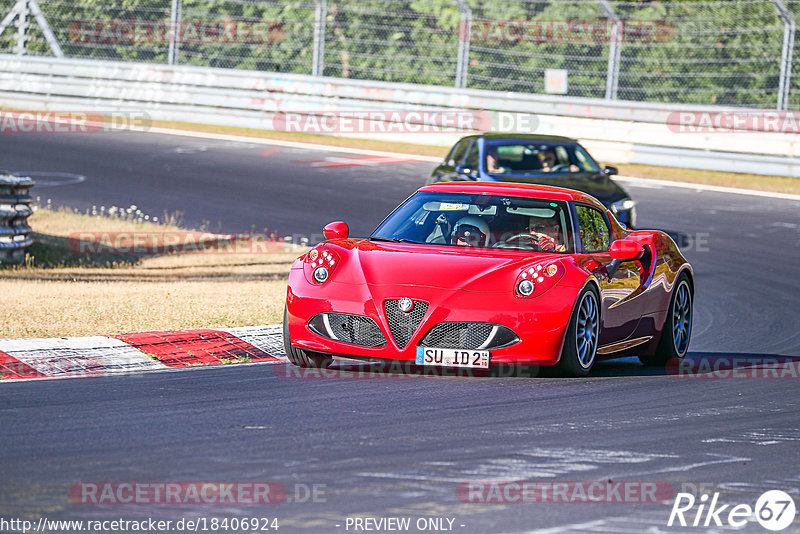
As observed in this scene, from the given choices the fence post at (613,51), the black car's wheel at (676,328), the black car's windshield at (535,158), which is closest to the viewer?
the black car's wheel at (676,328)

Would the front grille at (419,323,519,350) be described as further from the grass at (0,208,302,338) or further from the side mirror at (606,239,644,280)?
the grass at (0,208,302,338)

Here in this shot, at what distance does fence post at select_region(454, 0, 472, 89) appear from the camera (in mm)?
25422

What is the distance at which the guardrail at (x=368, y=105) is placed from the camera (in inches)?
930

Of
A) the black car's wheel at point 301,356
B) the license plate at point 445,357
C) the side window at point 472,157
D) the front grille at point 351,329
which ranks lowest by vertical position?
the black car's wheel at point 301,356

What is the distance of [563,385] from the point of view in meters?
8.32

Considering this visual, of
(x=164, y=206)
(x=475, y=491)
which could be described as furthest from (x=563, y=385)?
(x=164, y=206)

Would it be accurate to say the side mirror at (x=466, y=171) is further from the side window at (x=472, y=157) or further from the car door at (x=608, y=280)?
the car door at (x=608, y=280)

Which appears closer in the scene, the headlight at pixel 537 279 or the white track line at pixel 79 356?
the headlight at pixel 537 279

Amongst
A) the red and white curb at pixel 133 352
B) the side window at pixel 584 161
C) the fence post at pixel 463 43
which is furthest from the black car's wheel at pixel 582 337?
the fence post at pixel 463 43

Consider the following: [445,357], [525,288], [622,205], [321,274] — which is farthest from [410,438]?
[622,205]

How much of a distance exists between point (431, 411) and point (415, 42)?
64.4ft

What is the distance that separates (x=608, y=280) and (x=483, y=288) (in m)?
1.20

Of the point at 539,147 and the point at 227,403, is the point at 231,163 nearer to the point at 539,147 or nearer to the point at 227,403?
the point at 539,147

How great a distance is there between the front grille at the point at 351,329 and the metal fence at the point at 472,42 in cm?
1536
